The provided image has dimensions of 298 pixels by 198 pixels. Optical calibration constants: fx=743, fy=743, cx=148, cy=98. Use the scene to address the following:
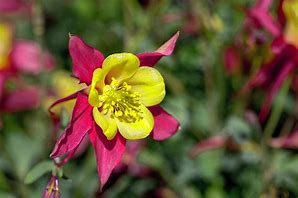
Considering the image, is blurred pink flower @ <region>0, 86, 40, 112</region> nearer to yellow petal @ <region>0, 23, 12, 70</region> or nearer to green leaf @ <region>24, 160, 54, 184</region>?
yellow petal @ <region>0, 23, 12, 70</region>

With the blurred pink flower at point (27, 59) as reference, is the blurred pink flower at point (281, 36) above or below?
above

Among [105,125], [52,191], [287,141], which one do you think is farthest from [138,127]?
[287,141]

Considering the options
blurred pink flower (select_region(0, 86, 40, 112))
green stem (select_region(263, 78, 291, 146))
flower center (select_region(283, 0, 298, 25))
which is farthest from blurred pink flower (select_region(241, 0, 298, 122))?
blurred pink flower (select_region(0, 86, 40, 112))

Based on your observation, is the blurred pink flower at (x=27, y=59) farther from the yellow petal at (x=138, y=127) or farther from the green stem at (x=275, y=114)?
the yellow petal at (x=138, y=127)

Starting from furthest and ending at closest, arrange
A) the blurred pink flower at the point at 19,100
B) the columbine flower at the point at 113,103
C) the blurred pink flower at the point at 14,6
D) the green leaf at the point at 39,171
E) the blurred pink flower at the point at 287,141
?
the blurred pink flower at the point at 14,6
the blurred pink flower at the point at 19,100
the blurred pink flower at the point at 287,141
the green leaf at the point at 39,171
the columbine flower at the point at 113,103

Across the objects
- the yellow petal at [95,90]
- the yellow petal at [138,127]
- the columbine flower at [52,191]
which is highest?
the yellow petal at [95,90]

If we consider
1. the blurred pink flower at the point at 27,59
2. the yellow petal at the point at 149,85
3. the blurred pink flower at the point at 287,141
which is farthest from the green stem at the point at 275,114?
the blurred pink flower at the point at 27,59
